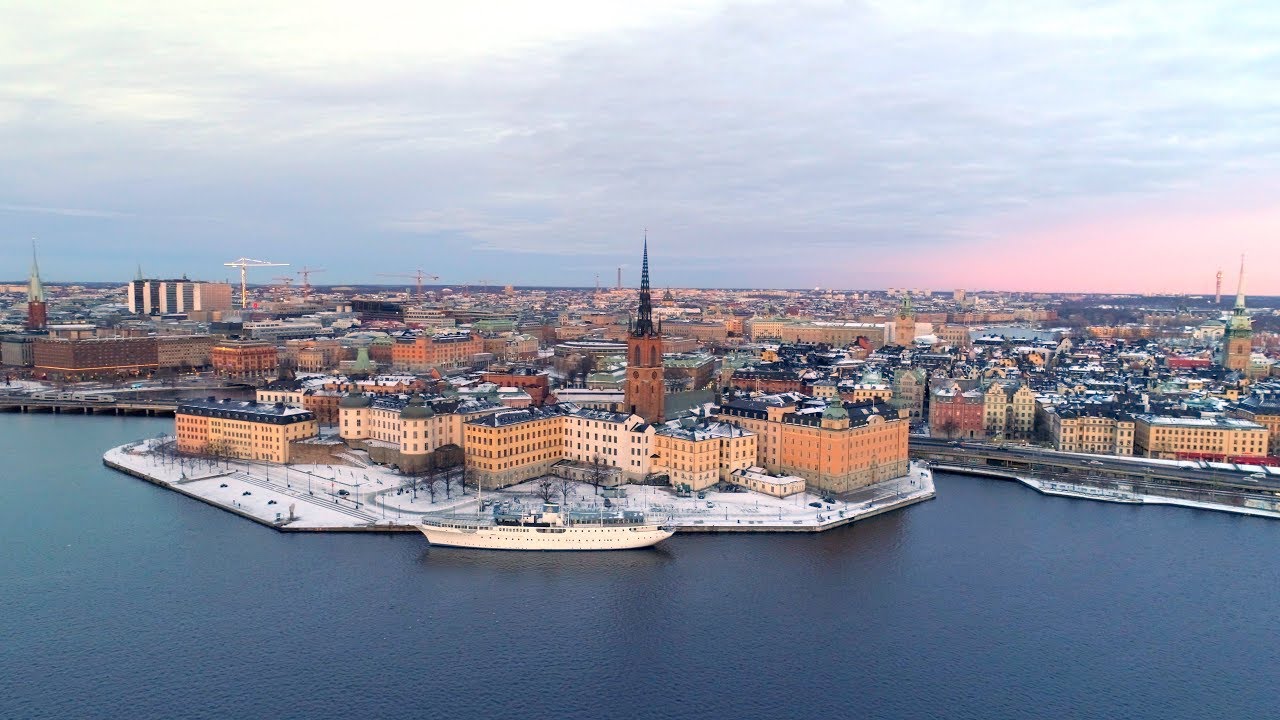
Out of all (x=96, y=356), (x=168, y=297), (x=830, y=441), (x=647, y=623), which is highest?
(x=168, y=297)

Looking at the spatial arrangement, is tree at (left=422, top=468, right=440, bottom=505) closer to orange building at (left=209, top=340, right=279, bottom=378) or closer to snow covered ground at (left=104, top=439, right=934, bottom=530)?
snow covered ground at (left=104, top=439, right=934, bottom=530)

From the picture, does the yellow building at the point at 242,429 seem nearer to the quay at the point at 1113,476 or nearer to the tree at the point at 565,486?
the tree at the point at 565,486

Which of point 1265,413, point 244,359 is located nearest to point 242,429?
point 244,359

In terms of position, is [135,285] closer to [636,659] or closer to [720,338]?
[720,338]

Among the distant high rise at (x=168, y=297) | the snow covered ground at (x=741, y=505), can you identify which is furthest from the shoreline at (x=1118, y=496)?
the distant high rise at (x=168, y=297)

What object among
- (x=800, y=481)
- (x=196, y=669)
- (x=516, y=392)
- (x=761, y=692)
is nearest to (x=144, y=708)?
(x=196, y=669)

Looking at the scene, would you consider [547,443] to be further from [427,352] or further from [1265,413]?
[427,352]
